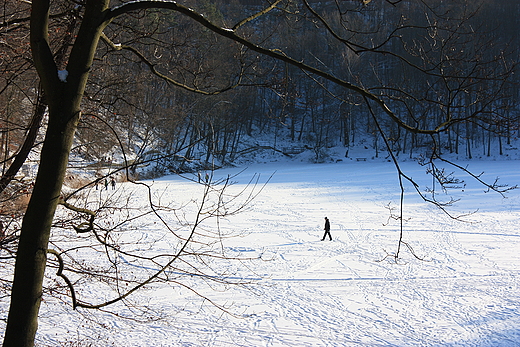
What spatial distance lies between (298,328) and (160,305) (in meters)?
3.44

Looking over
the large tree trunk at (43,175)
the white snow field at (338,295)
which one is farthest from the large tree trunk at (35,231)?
the white snow field at (338,295)

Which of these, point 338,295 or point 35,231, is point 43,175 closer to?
point 35,231

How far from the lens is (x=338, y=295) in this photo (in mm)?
11148

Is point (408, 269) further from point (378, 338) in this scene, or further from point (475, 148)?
point (475, 148)

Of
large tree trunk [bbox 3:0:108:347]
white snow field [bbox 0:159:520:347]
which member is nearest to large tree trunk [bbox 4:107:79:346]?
large tree trunk [bbox 3:0:108:347]

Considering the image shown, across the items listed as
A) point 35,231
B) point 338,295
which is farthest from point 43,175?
point 338,295

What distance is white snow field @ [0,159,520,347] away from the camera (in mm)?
8828

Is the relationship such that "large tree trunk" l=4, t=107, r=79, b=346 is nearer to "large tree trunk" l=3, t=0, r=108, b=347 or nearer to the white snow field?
"large tree trunk" l=3, t=0, r=108, b=347

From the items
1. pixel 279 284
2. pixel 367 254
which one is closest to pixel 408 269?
pixel 367 254

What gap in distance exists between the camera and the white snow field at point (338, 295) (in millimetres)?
8828

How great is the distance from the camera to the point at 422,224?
18891 millimetres

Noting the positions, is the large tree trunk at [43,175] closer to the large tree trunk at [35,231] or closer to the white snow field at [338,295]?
the large tree trunk at [35,231]

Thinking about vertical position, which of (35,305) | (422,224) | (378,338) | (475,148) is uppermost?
(475,148)

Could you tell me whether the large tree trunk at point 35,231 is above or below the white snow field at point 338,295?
above
